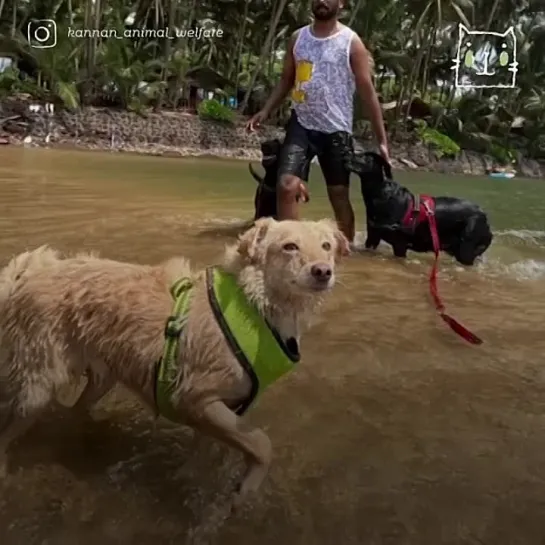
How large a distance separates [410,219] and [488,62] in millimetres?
43910

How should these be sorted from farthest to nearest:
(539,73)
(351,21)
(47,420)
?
(539,73) → (351,21) → (47,420)

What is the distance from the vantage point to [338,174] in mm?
8008

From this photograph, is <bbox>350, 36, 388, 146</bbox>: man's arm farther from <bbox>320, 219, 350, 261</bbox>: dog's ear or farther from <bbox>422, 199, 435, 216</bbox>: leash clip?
<bbox>320, 219, 350, 261</bbox>: dog's ear

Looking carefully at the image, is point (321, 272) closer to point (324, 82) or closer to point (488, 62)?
point (324, 82)

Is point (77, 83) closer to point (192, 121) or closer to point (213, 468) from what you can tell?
point (192, 121)

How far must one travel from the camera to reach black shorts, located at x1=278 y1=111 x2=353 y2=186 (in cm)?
764

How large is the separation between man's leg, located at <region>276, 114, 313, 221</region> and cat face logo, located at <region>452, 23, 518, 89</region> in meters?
41.9

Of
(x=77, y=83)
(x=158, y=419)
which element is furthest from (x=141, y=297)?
(x=77, y=83)

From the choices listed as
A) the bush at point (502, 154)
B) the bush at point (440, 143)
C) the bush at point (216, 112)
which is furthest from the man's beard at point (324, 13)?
the bush at point (502, 154)

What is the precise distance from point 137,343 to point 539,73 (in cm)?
4947

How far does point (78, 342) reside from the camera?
128 inches

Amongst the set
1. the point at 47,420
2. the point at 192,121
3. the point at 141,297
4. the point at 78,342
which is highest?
the point at 141,297

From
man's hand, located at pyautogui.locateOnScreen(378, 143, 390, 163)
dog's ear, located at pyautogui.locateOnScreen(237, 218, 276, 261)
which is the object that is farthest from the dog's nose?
man's hand, located at pyautogui.locateOnScreen(378, 143, 390, 163)

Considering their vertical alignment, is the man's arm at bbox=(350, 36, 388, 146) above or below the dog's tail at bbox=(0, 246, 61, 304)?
above
